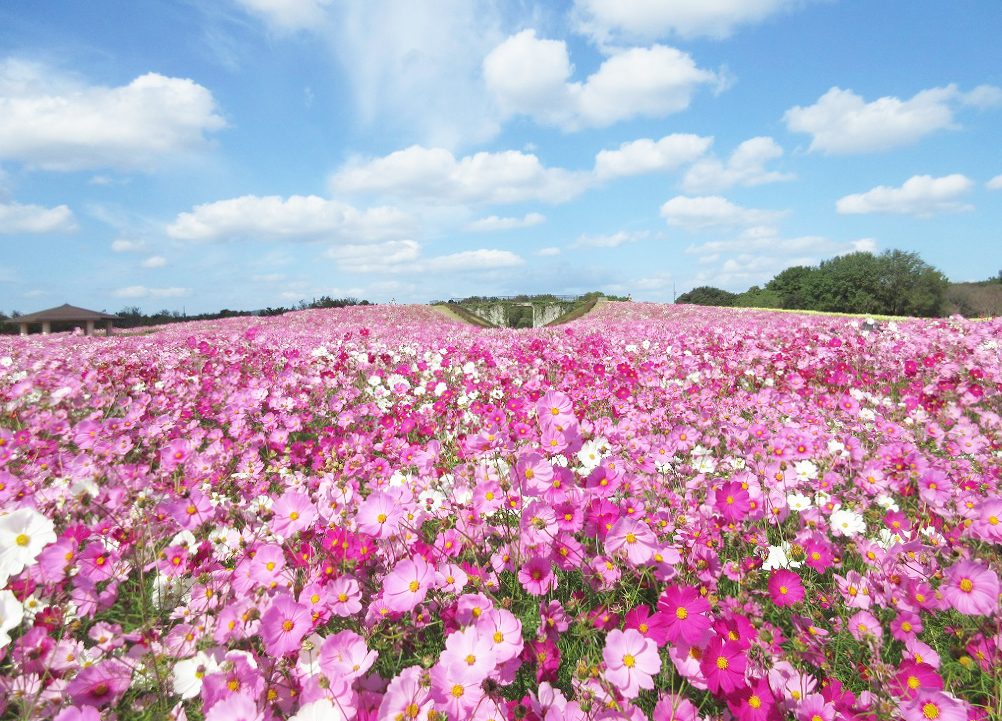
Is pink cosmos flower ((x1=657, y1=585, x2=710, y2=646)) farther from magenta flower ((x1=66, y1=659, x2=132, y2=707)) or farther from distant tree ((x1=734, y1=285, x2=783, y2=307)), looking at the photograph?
distant tree ((x1=734, y1=285, x2=783, y2=307))

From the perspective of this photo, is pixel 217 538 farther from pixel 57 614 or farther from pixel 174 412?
pixel 174 412

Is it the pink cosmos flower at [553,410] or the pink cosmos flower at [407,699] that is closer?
the pink cosmos flower at [407,699]

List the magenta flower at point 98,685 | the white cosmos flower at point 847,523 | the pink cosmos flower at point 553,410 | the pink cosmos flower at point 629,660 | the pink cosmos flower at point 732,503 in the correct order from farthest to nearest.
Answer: the white cosmos flower at point 847,523 < the pink cosmos flower at point 732,503 < the pink cosmos flower at point 553,410 < the magenta flower at point 98,685 < the pink cosmos flower at point 629,660

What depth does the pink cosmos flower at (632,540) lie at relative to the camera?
171cm

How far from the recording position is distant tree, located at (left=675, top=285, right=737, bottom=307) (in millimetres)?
68938

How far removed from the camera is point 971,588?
163cm

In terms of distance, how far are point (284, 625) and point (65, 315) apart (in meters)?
37.7

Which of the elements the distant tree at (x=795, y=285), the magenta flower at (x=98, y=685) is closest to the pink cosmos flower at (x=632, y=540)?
the magenta flower at (x=98, y=685)

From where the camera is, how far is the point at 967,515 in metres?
2.34

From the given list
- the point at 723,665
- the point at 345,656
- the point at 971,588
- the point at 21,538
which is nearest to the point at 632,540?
the point at 723,665

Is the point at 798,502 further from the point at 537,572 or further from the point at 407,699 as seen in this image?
the point at 407,699

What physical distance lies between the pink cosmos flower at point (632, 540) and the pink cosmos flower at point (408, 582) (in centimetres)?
65

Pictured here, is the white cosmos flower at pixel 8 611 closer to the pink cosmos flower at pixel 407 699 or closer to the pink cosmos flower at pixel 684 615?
the pink cosmos flower at pixel 407 699

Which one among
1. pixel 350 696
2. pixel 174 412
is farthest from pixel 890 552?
pixel 174 412
